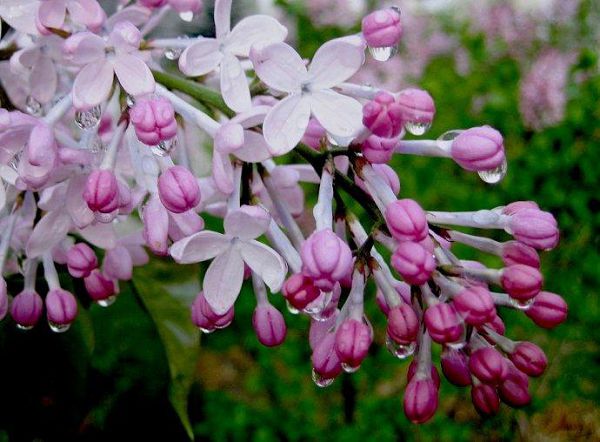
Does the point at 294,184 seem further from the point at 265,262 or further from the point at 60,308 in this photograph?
the point at 60,308

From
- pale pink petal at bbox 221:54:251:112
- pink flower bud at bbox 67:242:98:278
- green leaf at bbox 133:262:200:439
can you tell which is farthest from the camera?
green leaf at bbox 133:262:200:439

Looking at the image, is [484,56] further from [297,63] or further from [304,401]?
[297,63]

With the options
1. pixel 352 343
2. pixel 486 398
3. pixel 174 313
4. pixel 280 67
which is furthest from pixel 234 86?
pixel 174 313

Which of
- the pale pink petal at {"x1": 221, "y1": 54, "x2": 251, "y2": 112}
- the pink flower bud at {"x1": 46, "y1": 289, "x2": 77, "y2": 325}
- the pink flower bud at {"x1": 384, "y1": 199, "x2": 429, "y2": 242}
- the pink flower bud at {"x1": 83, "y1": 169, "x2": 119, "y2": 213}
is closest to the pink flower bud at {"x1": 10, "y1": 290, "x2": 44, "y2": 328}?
the pink flower bud at {"x1": 46, "y1": 289, "x2": 77, "y2": 325}

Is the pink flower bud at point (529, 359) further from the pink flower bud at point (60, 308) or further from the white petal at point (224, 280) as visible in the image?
the pink flower bud at point (60, 308)

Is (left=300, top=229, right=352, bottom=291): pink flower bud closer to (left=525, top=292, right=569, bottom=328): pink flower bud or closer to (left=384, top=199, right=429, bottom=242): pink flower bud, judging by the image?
(left=384, top=199, right=429, bottom=242): pink flower bud

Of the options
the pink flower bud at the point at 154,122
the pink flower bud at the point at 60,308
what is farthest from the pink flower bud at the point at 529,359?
the pink flower bud at the point at 60,308
